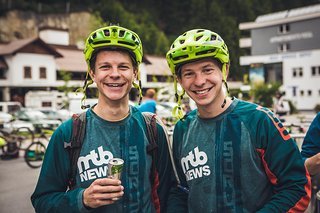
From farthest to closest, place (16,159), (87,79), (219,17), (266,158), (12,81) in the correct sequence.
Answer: (219,17), (12,81), (16,159), (87,79), (266,158)

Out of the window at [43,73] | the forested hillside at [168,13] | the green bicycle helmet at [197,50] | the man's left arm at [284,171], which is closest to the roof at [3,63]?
the window at [43,73]

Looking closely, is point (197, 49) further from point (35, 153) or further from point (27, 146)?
point (27, 146)

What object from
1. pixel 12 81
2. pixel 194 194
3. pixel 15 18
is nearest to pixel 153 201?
pixel 194 194

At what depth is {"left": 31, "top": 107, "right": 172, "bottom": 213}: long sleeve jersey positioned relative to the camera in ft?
7.88

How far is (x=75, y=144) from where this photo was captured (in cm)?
245

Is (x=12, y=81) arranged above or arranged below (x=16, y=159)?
above

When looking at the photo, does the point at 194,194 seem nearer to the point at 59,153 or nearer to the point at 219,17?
the point at 59,153

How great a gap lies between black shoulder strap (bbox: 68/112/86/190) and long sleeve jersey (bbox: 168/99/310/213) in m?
0.70

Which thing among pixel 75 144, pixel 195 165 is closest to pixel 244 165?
pixel 195 165

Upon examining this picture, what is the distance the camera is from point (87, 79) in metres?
2.84

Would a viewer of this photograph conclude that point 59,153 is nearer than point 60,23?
Yes

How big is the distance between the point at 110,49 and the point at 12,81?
134ft

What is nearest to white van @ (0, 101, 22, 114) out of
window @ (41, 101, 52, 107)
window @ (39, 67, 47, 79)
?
window @ (41, 101, 52, 107)

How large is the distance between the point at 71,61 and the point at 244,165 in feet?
153
